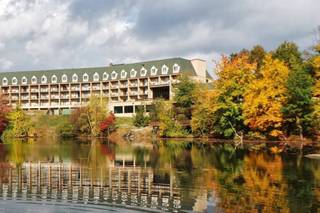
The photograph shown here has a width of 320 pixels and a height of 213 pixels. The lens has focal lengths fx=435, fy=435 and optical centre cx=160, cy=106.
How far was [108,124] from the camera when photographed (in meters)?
99.9

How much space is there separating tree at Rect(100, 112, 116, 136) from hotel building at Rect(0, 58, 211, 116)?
11.5 meters

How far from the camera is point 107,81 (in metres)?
127

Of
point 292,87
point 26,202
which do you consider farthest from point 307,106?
point 26,202

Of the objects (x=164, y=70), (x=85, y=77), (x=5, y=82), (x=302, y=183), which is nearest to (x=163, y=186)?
(x=302, y=183)

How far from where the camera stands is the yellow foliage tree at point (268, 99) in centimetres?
6800

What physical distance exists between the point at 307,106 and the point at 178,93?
29.7 m

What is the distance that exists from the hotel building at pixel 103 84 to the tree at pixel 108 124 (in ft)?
37.8

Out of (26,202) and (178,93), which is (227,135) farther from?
(26,202)

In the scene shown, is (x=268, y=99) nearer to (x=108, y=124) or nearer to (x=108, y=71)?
(x=108, y=124)

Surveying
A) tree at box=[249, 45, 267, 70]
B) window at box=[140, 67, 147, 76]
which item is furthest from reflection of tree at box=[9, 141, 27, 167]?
window at box=[140, 67, 147, 76]

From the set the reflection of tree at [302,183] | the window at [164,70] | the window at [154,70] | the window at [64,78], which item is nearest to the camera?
the reflection of tree at [302,183]

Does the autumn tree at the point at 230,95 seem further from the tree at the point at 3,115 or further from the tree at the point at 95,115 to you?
the tree at the point at 3,115

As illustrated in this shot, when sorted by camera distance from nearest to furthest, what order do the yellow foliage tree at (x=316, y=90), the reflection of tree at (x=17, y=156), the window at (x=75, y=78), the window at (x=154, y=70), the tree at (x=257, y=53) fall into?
the reflection of tree at (x=17, y=156) < the yellow foliage tree at (x=316, y=90) < the tree at (x=257, y=53) < the window at (x=154, y=70) < the window at (x=75, y=78)

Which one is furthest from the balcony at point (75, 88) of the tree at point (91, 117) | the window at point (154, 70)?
the tree at point (91, 117)
